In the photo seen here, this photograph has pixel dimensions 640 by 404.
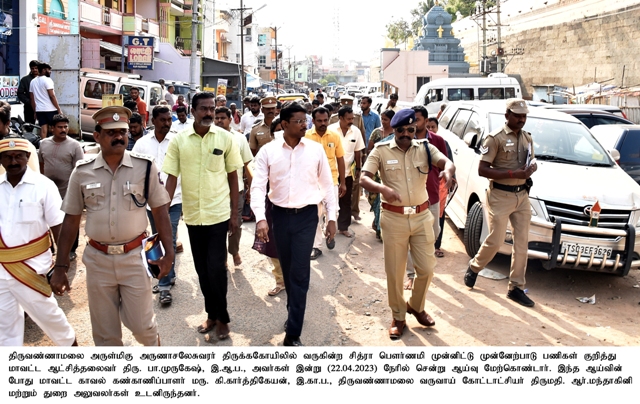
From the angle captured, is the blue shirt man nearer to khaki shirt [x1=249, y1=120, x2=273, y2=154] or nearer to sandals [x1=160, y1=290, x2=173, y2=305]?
khaki shirt [x1=249, y1=120, x2=273, y2=154]

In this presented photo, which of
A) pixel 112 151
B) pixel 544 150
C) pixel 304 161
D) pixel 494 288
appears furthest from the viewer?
pixel 544 150

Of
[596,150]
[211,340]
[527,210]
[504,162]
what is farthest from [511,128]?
[211,340]

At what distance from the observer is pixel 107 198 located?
3.52 metres

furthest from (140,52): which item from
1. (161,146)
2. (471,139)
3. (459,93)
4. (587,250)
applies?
(587,250)

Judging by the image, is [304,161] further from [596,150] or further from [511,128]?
[596,150]

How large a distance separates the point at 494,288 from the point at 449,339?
1572 mm

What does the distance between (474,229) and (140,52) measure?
2358cm

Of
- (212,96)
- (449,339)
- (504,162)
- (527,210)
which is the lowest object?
(449,339)

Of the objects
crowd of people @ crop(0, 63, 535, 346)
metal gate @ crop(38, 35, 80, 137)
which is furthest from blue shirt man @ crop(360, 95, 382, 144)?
metal gate @ crop(38, 35, 80, 137)

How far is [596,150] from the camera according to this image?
6.86 metres

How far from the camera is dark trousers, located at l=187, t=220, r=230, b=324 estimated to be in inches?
184

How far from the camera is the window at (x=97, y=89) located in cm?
1708

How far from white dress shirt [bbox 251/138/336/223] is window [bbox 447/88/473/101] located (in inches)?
468

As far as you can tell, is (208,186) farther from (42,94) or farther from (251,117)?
(42,94)
